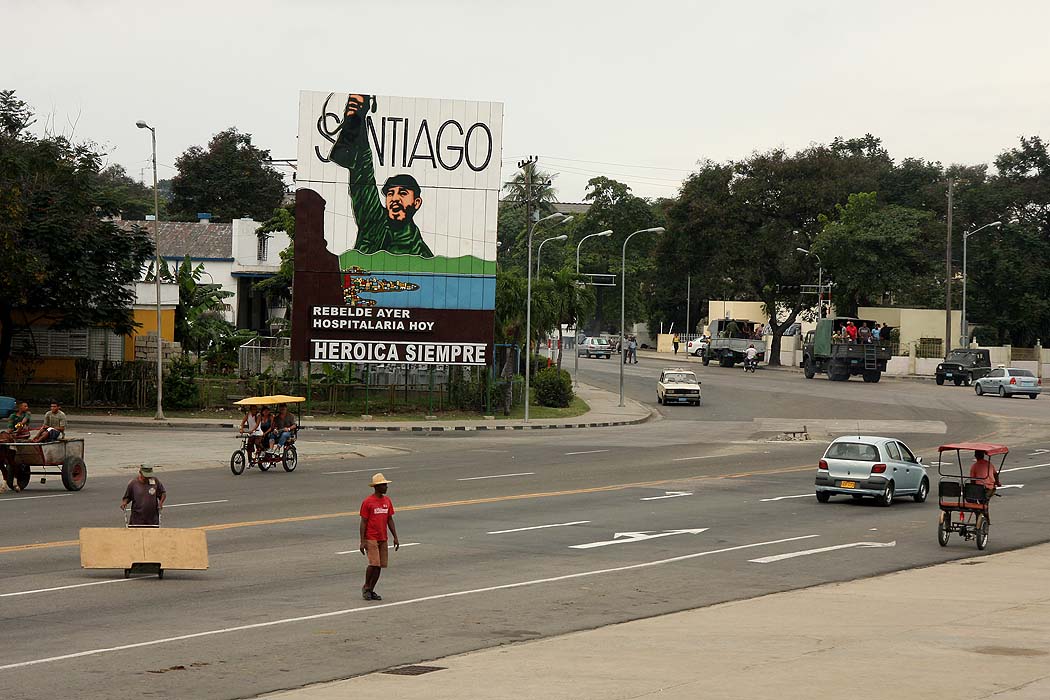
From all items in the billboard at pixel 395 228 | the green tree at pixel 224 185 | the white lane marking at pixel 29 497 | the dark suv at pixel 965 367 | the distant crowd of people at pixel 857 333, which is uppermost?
the green tree at pixel 224 185

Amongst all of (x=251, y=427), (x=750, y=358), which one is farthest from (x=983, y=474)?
(x=750, y=358)

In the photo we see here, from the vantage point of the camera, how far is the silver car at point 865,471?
2752 cm

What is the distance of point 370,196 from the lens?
51812 mm

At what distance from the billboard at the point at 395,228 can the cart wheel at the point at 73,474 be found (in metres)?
23.9

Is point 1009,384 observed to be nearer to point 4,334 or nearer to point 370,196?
point 370,196

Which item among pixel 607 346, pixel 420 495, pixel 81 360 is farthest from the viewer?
pixel 607 346

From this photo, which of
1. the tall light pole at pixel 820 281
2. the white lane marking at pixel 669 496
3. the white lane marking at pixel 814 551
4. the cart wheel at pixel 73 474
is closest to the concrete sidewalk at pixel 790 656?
the white lane marking at pixel 814 551

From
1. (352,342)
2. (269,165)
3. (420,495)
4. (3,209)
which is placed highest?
(269,165)

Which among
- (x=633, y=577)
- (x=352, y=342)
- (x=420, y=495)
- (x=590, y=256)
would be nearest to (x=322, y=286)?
(x=352, y=342)

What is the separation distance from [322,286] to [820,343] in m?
36.0

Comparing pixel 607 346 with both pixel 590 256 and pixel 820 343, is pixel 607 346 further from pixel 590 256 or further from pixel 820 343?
pixel 820 343

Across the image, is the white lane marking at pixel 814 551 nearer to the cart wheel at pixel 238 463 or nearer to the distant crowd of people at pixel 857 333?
the cart wheel at pixel 238 463

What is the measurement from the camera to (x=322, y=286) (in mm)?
51594

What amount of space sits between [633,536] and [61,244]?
3346 centimetres
